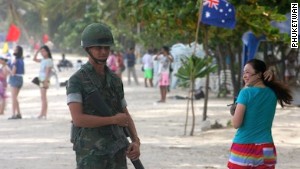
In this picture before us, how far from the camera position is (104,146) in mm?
4582

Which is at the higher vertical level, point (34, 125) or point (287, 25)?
point (287, 25)

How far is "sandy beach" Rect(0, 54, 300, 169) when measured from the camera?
31.2 ft

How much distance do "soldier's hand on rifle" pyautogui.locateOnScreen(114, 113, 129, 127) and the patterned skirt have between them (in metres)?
1.50

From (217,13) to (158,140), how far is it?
2305 millimetres

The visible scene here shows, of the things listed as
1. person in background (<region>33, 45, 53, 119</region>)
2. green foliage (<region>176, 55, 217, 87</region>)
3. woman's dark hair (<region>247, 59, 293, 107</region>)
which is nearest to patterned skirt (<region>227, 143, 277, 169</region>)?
woman's dark hair (<region>247, 59, 293, 107</region>)

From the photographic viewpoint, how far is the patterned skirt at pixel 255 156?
227 inches

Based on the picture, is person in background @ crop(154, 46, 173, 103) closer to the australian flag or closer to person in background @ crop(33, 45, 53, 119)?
person in background @ crop(33, 45, 53, 119)

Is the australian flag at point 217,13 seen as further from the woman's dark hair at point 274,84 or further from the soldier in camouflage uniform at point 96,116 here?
the soldier in camouflage uniform at point 96,116

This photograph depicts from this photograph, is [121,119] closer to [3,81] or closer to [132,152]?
[132,152]

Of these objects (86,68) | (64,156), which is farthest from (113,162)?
(64,156)

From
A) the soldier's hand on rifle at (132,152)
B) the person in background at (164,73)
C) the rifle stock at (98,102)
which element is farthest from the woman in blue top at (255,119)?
the person in background at (164,73)

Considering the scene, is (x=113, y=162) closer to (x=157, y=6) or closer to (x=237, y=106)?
(x=237, y=106)

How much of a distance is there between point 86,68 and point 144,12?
909 centimetres

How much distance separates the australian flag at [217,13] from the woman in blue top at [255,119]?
6445 mm
